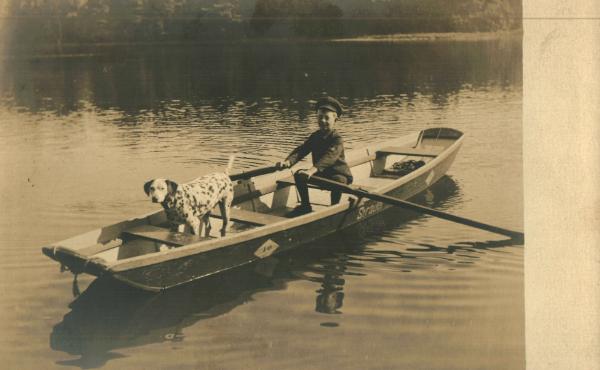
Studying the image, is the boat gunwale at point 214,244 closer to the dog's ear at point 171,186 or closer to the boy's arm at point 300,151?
the dog's ear at point 171,186

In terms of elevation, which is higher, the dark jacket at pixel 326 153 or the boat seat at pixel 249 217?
the dark jacket at pixel 326 153

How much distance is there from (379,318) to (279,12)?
6.27 meters

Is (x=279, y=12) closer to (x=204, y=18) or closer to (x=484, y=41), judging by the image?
(x=204, y=18)

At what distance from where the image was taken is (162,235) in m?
5.81

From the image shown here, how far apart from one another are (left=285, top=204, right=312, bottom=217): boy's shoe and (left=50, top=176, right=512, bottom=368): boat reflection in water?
1.45 ft

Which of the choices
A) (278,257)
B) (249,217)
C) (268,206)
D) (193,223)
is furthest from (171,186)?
(268,206)

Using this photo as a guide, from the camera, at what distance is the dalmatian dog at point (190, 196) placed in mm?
5551

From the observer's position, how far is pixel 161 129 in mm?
12602

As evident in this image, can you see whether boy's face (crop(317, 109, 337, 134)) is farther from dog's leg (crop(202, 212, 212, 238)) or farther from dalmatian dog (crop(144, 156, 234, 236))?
dog's leg (crop(202, 212, 212, 238))

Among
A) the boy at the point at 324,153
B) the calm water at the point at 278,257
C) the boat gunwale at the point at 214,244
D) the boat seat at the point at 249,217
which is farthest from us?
the boy at the point at 324,153

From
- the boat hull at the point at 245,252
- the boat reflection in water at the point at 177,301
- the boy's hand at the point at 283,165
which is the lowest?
the boat reflection in water at the point at 177,301

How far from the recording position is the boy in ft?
22.7

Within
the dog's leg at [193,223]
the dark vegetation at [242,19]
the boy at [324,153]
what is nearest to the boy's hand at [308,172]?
the boy at [324,153]

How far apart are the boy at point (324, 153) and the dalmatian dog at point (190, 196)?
98 centimetres
